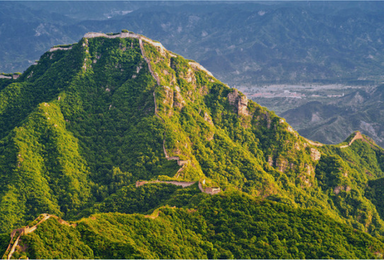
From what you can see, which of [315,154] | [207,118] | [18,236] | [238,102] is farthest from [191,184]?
[315,154]

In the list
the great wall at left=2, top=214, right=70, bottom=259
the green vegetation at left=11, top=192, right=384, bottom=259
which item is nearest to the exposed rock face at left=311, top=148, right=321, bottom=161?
the green vegetation at left=11, top=192, right=384, bottom=259

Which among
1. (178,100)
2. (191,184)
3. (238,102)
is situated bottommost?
(191,184)

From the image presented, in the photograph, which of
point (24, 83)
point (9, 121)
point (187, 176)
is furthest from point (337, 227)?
point (24, 83)

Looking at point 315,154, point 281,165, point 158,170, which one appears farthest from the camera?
point 315,154

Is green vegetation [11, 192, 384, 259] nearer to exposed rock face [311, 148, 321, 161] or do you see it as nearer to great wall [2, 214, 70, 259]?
great wall [2, 214, 70, 259]

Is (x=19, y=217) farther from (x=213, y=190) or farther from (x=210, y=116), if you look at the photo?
(x=210, y=116)

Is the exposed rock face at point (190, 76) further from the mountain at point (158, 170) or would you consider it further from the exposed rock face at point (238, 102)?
the exposed rock face at point (238, 102)

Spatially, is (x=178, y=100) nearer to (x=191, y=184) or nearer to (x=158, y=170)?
(x=158, y=170)

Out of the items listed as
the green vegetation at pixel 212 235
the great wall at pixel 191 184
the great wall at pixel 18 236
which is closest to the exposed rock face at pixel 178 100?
the great wall at pixel 191 184
